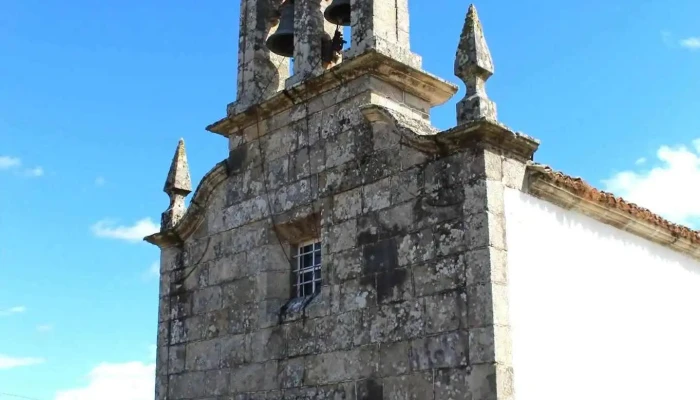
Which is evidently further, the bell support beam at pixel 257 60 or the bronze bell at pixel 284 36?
the bell support beam at pixel 257 60

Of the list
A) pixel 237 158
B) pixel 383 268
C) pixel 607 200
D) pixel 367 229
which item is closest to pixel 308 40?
pixel 237 158

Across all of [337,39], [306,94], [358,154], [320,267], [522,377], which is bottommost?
[522,377]

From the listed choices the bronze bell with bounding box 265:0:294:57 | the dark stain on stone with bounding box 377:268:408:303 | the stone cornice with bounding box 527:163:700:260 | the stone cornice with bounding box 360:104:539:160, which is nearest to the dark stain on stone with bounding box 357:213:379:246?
the dark stain on stone with bounding box 377:268:408:303

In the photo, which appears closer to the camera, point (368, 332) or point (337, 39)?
point (368, 332)

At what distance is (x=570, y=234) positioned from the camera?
7.42 meters

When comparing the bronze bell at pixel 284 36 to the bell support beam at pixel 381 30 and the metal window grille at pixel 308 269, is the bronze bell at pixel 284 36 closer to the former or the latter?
the bell support beam at pixel 381 30

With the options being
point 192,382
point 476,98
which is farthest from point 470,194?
point 192,382

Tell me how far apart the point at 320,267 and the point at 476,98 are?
229 centimetres

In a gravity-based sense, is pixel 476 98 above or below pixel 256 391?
above

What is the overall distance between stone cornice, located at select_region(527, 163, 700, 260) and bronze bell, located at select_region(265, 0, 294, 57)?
11.1 ft

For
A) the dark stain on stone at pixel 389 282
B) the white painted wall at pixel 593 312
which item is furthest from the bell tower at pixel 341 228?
the white painted wall at pixel 593 312

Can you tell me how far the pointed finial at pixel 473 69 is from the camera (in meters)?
6.84

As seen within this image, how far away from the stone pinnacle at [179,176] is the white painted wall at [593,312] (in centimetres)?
452

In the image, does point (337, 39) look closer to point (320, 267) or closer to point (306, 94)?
point (306, 94)
